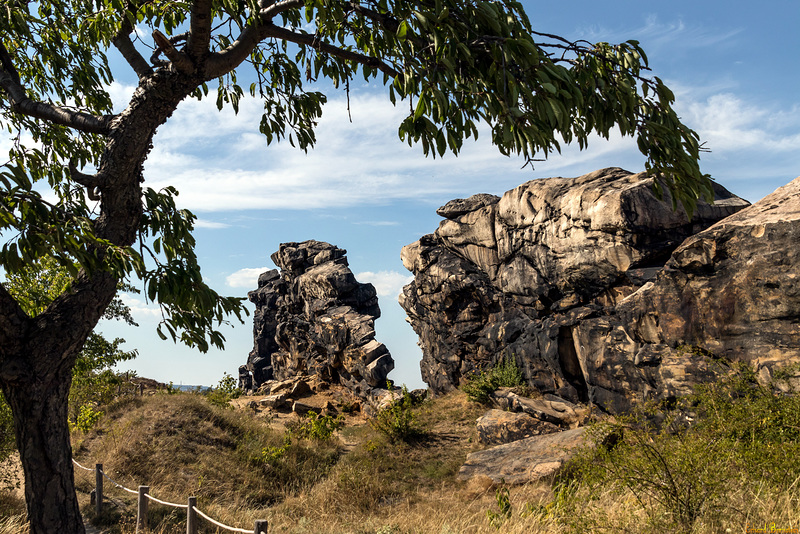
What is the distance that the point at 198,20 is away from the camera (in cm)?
562

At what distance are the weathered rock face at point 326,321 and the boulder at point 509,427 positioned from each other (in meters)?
9.76

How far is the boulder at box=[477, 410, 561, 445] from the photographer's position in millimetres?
15062

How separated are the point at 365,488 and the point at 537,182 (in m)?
14.2

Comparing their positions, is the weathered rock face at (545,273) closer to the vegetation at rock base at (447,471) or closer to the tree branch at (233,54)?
the vegetation at rock base at (447,471)

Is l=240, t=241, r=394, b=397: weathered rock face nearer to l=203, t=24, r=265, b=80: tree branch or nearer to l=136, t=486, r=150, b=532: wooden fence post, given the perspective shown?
l=136, t=486, r=150, b=532: wooden fence post

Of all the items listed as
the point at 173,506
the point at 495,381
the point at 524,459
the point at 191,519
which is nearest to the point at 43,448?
the point at 191,519

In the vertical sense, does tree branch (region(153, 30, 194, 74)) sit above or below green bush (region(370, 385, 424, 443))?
above

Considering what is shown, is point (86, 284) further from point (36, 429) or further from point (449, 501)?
point (449, 501)

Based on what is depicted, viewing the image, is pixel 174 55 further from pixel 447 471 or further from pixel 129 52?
pixel 447 471

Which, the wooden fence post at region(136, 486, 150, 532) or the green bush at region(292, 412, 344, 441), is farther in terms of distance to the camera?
the green bush at region(292, 412, 344, 441)

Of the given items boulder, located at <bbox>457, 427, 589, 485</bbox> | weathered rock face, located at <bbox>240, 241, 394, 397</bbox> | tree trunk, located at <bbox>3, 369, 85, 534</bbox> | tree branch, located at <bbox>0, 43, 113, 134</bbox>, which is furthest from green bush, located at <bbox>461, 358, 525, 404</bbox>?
tree branch, located at <bbox>0, 43, 113, 134</bbox>

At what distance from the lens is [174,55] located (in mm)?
5695

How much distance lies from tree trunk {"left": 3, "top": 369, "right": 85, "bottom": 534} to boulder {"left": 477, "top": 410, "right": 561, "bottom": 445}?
12.2 meters

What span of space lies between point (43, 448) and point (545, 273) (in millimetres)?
16589
